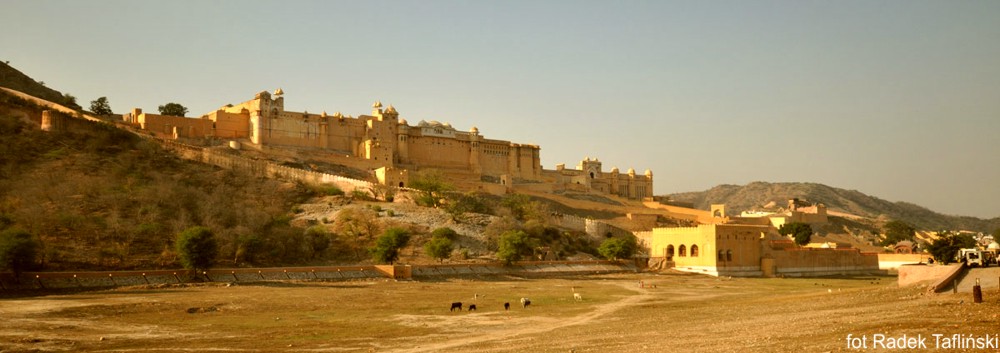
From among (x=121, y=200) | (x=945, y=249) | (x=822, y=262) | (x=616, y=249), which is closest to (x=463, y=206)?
(x=616, y=249)

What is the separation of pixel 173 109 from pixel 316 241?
3208cm

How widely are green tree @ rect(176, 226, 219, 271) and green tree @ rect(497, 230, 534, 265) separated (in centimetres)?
1368

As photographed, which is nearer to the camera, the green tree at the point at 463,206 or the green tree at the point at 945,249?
the green tree at the point at 945,249

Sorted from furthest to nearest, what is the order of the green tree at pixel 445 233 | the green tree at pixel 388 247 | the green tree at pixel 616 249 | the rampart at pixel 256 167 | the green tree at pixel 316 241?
the rampart at pixel 256 167
the green tree at pixel 616 249
the green tree at pixel 445 233
the green tree at pixel 316 241
the green tree at pixel 388 247

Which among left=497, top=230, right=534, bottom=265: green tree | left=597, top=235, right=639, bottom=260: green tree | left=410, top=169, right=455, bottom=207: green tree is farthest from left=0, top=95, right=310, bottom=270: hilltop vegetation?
left=597, top=235, right=639, bottom=260: green tree

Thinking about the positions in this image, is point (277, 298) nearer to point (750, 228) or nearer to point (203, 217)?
point (203, 217)

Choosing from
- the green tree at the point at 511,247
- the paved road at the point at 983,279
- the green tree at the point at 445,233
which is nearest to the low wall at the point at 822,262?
the green tree at the point at 511,247

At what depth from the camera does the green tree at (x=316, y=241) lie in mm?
38406

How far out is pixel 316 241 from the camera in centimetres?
3909

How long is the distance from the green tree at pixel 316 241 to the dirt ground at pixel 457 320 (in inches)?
294

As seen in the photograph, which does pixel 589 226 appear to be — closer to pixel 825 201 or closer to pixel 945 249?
pixel 945 249

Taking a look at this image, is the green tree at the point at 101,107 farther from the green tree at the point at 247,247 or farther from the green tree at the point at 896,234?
→ the green tree at the point at 896,234

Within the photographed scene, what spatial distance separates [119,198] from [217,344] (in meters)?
24.9

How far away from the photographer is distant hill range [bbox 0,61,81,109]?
192 feet
